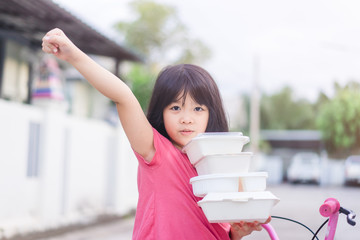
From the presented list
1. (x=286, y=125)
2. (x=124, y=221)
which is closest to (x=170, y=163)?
(x=124, y=221)

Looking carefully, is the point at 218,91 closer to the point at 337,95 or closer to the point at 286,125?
the point at 337,95

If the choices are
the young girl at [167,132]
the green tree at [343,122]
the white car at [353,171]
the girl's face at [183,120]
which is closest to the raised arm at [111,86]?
the young girl at [167,132]

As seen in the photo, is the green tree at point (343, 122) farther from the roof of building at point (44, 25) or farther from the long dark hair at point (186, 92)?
the long dark hair at point (186, 92)

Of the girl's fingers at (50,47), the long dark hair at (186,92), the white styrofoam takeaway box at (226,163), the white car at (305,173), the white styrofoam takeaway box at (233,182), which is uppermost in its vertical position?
the girl's fingers at (50,47)

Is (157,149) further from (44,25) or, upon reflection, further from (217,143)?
(44,25)

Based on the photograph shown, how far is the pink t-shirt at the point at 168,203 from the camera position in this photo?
175 centimetres

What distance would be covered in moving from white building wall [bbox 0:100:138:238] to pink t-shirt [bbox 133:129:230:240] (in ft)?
17.1

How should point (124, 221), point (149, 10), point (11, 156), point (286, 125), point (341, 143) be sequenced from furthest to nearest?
point (286, 125) → point (149, 10) → point (341, 143) → point (124, 221) → point (11, 156)

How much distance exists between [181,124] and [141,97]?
11531 mm

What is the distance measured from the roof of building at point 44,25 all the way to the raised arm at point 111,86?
6.06 meters

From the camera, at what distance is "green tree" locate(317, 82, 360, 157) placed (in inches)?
A: 1278

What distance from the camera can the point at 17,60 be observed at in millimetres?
11289

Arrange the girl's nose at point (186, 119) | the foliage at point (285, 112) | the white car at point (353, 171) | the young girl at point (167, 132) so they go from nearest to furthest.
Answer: the young girl at point (167, 132)
the girl's nose at point (186, 119)
the white car at point (353, 171)
the foliage at point (285, 112)

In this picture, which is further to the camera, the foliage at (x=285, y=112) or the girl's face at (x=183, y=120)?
the foliage at (x=285, y=112)
